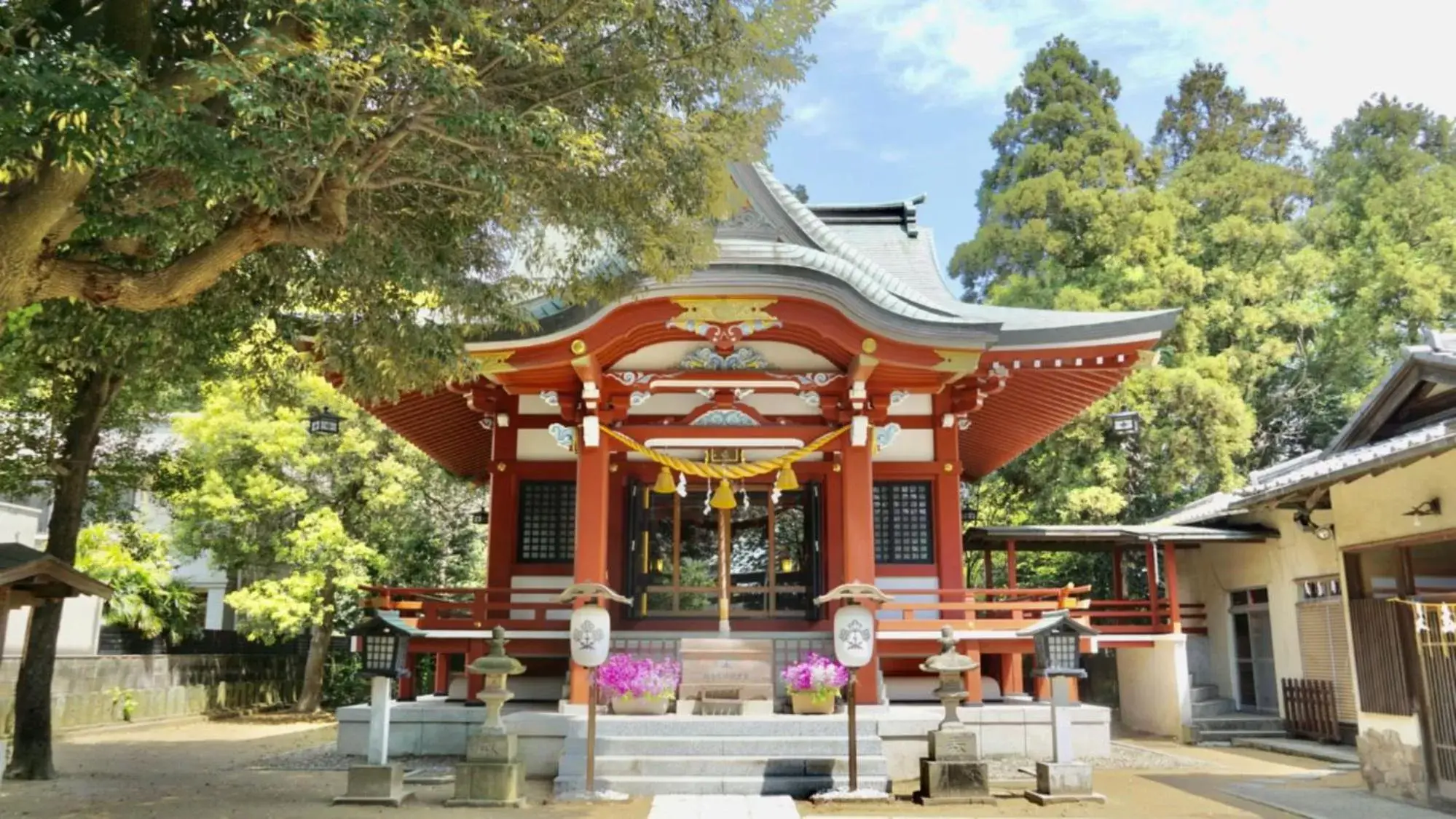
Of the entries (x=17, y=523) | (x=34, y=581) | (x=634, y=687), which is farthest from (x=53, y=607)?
(x=17, y=523)

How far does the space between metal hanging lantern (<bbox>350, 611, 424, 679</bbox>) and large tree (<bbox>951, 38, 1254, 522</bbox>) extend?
12.5 metres

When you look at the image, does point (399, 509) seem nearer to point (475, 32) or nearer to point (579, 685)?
point (579, 685)

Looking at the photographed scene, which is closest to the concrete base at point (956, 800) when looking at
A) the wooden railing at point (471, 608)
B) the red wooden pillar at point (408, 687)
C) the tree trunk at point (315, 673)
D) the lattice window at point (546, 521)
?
the wooden railing at point (471, 608)

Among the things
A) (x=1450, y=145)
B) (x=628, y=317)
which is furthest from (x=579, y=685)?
(x=1450, y=145)

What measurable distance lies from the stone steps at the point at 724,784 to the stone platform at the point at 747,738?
3 cm

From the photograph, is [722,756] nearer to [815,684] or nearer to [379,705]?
[815,684]

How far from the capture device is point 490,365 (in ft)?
34.7

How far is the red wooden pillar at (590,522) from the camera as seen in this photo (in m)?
10.5

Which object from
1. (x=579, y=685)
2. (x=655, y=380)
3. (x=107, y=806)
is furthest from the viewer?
(x=655, y=380)

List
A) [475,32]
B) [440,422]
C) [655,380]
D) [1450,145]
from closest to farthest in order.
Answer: [475,32]
[655,380]
[440,422]
[1450,145]

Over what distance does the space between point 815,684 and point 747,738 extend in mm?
1063

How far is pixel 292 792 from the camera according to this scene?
9.14m

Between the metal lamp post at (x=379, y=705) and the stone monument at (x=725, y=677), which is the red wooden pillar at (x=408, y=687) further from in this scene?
Result: the stone monument at (x=725, y=677)

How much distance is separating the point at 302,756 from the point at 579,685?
408 cm
